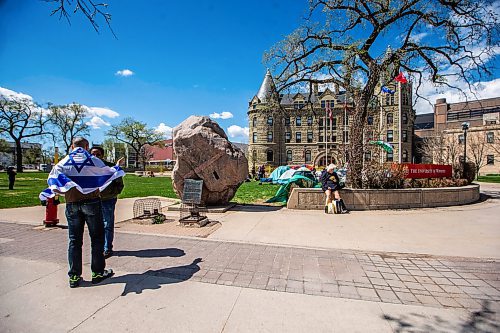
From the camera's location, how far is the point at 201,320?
293 cm

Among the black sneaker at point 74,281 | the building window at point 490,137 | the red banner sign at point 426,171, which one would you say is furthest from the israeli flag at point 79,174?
the building window at point 490,137

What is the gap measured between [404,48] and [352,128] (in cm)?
470

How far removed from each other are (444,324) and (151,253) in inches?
183

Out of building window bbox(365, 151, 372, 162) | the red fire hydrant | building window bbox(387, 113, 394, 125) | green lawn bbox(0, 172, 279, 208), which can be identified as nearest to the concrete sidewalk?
the red fire hydrant

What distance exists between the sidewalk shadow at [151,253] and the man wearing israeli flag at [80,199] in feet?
3.40

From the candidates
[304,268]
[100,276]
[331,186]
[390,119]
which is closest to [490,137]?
[390,119]

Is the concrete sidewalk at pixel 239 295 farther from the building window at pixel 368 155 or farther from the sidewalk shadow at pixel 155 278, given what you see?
the building window at pixel 368 155

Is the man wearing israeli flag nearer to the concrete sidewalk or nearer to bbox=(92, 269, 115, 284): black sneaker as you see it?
bbox=(92, 269, 115, 284): black sneaker

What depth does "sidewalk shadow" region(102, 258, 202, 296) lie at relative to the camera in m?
3.70

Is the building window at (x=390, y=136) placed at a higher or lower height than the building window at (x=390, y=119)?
lower

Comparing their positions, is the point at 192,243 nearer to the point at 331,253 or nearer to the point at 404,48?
the point at 331,253

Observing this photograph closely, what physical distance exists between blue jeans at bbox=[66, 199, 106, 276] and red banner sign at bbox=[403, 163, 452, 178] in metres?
12.2

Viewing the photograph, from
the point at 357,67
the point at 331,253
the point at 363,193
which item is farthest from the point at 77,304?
the point at 357,67

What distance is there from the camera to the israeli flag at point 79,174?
3.68 meters
